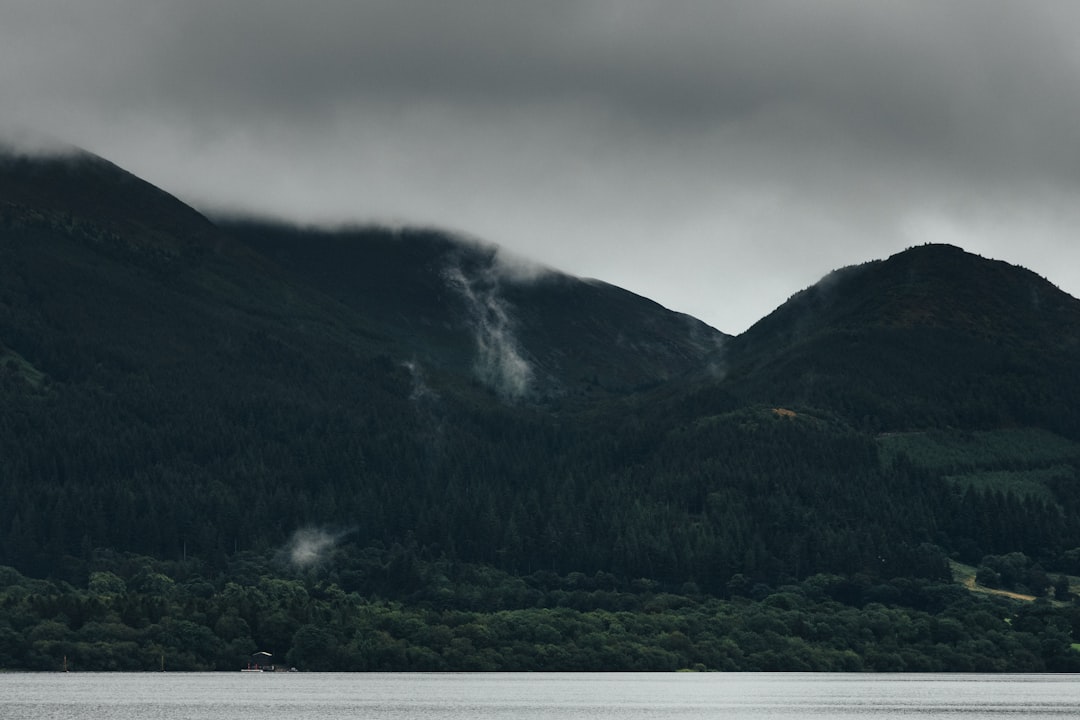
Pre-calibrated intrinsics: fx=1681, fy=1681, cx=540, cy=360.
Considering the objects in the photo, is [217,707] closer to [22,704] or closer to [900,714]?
[22,704]

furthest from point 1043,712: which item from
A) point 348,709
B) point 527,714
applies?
point 348,709

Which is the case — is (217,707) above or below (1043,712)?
below

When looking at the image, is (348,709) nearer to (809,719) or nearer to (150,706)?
(150,706)

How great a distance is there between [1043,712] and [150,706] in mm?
104851

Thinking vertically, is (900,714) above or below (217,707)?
above

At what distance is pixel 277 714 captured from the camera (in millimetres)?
188375

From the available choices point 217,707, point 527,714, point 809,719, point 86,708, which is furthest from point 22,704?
point 809,719

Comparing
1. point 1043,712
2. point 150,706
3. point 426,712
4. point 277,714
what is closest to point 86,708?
point 150,706

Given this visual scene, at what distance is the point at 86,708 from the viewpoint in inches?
7534

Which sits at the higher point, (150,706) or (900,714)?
(900,714)

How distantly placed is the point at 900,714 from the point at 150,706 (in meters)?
88.3

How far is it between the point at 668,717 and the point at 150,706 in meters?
60.9

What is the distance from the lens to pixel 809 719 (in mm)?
189000

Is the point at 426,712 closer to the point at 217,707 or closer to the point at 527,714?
the point at 527,714
